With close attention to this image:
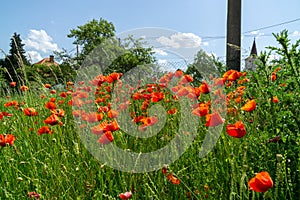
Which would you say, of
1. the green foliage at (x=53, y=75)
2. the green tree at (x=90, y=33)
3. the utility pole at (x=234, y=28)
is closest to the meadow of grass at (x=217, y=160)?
the green foliage at (x=53, y=75)

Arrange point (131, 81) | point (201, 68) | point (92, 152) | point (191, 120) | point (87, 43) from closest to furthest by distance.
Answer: point (92, 152), point (191, 120), point (201, 68), point (131, 81), point (87, 43)

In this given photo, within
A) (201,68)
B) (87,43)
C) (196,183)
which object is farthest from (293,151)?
(87,43)

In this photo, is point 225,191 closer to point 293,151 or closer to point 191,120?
point 293,151

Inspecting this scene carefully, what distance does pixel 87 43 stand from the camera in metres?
23.1

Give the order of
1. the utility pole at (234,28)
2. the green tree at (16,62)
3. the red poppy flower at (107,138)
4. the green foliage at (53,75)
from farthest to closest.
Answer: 1. the utility pole at (234,28)
2. the green foliage at (53,75)
3. the green tree at (16,62)
4. the red poppy flower at (107,138)

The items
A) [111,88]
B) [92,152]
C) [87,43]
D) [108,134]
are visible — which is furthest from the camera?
[87,43]

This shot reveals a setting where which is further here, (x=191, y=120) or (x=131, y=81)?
(x=131, y=81)

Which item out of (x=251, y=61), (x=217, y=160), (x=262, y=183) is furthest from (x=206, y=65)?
(x=262, y=183)

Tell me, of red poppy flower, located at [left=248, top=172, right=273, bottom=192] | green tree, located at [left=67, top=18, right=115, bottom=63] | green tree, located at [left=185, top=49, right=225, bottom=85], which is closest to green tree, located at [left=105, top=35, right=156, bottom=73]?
green tree, located at [left=185, top=49, right=225, bottom=85]

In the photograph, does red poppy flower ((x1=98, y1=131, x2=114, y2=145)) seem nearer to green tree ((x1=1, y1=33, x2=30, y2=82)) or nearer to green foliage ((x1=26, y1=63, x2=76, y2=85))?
green tree ((x1=1, y1=33, x2=30, y2=82))

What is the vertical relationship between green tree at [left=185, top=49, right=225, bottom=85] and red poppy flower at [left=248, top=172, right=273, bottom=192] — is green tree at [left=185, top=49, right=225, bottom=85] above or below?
above

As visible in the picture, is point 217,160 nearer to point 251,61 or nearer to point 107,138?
point 107,138

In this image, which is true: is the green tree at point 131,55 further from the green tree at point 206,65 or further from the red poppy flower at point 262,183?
the red poppy flower at point 262,183

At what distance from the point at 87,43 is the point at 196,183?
74.0ft
